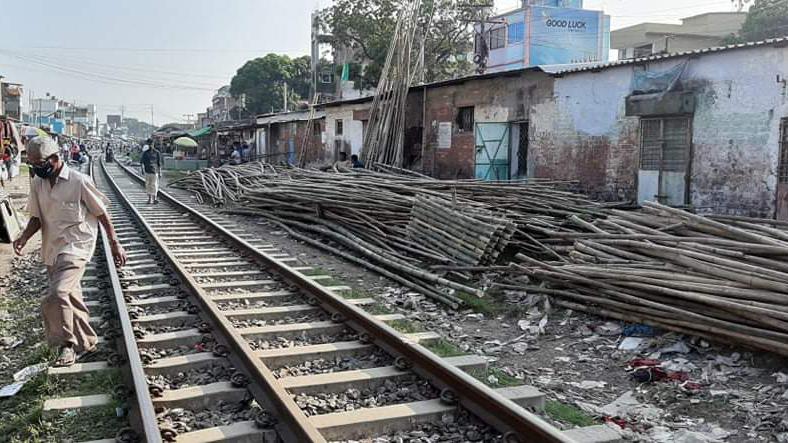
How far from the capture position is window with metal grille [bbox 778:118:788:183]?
11125 millimetres

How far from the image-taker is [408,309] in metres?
7.69

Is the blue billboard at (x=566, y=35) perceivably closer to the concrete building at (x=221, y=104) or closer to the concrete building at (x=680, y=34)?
the concrete building at (x=680, y=34)

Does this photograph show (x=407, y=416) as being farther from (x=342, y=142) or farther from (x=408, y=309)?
(x=342, y=142)

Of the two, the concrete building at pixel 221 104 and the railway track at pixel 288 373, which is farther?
the concrete building at pixel 221 104

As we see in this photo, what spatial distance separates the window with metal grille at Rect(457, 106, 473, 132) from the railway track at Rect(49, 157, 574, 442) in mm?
12269

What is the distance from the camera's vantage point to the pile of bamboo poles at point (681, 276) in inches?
222

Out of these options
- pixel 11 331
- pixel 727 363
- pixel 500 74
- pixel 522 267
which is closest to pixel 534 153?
pixel 500 74

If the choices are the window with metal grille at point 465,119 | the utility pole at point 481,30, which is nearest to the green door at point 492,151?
the window with metal grille at point 465,119

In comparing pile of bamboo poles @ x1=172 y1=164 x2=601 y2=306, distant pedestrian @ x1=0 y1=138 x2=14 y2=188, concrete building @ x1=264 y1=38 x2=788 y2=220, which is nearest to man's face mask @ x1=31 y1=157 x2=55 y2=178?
pile of bamboo poles @ x1=172 y1=164 x2=601 y2=306

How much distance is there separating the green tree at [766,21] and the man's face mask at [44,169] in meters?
33.0

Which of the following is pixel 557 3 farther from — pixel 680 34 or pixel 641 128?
pixel 641 128

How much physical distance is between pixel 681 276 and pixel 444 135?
1469cm

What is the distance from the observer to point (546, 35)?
126 feet

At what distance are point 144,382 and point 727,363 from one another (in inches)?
186
